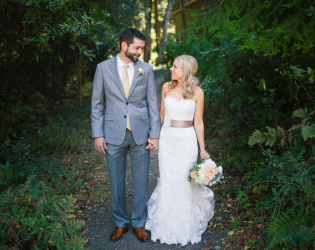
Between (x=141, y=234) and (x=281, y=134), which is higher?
(x=281, y=134)

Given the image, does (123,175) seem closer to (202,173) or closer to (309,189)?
(202,173)

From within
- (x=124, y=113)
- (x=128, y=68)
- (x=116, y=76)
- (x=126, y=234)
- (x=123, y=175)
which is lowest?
(x=126, y=234)

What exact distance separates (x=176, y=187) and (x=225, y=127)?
3.53 m

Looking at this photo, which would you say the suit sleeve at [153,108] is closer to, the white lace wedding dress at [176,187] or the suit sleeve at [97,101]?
the white lace wedding dress at [176,187]

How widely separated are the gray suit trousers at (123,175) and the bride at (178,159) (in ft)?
0.65

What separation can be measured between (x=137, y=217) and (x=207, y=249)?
0.96 meters

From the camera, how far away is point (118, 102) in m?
3.42

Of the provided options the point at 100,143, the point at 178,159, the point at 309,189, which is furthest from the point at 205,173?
the point at 100,143

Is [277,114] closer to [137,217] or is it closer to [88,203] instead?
[137,217]

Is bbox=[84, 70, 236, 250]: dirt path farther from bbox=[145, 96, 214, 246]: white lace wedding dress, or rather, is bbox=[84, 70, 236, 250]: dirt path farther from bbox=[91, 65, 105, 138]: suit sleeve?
bbox=[91, 65, 105, 138]: suit sleeve

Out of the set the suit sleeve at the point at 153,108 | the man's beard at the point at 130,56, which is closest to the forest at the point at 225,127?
the suit sleeve at the point at 153,108

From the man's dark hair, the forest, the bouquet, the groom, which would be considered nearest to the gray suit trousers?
the groom

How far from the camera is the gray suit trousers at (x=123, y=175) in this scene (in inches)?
139

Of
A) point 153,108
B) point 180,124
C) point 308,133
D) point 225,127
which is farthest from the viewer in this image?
point 225,127
